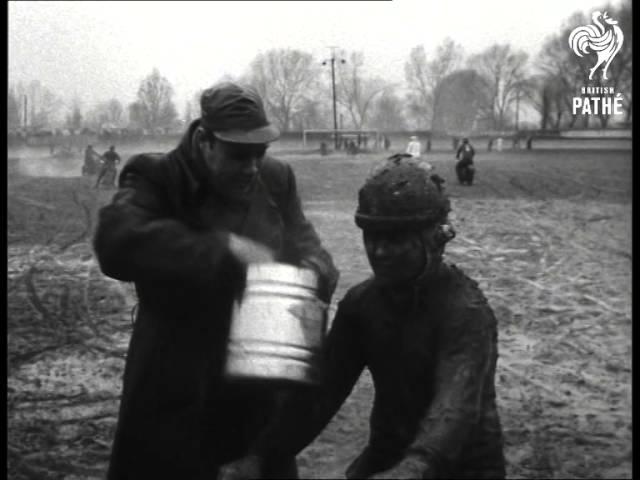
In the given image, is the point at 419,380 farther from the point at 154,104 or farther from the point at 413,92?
the point at 413,92

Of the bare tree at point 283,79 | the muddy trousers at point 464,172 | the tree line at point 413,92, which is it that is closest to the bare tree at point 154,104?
the tree line at point 413,92

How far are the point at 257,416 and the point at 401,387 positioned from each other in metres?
0.40

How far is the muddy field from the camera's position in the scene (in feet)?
12.9

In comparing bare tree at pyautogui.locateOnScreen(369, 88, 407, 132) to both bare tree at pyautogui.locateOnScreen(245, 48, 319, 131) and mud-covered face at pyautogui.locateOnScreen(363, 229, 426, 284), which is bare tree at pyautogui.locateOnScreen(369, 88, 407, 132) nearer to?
bare tree at pyautogui.locateOnScreen(245, 48, 319, 131)

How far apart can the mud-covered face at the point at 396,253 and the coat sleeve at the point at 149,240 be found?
351 millimetres

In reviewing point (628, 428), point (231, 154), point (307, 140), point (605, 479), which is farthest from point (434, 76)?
point (628, 428)

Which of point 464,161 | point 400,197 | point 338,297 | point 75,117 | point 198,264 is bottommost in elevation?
point 338,297

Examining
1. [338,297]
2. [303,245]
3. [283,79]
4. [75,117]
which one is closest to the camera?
[303,245]

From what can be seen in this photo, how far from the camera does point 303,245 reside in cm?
182

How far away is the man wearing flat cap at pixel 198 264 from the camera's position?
160 cm

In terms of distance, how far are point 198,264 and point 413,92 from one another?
1581 mm

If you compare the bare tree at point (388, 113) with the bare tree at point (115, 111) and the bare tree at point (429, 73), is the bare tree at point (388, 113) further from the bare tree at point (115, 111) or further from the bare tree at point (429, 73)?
the bare tree at point (115, 111)

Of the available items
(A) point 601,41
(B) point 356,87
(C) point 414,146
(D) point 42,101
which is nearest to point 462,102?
(C) point 414,146

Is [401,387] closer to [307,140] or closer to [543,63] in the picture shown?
[307,140]
